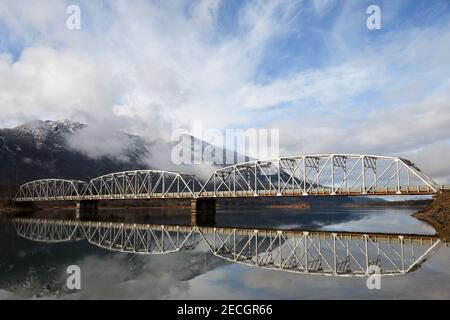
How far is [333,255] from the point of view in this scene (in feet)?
102

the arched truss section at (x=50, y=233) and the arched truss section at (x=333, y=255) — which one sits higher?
the arched truss section at (x=333, y=255)

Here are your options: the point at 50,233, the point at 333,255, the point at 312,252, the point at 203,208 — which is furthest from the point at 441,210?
Answer: the point at 50,233

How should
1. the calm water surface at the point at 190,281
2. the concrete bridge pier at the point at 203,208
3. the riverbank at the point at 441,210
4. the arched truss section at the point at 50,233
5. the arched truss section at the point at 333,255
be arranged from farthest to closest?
→ the concrete bridge pier at the point at 203,208, the riverbank at the point at 441,210, the arched truss section at the point at 50,233, the arched truss section at the point at 333,255, the calm water surface at the point at 190,281

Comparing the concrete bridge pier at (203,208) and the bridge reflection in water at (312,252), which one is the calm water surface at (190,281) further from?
the concrete bridge pier at (203,208)

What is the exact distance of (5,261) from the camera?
30.2m

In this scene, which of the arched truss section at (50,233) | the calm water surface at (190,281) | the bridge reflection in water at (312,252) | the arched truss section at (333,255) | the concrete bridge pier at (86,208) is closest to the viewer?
the calm water surface at (190,281)

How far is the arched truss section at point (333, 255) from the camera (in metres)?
24.9

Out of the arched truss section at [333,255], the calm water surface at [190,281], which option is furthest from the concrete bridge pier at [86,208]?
the calm water surface at [190,281]

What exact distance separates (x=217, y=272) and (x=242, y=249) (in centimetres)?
1219

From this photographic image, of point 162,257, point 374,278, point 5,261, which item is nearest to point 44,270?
point 5,261

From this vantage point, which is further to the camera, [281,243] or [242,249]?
[281,243]

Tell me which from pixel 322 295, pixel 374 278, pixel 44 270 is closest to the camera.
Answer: pixel 322 295

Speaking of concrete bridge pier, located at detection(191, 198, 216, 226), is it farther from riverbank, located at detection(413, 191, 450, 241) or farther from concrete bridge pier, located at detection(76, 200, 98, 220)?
riverbank, located at detection(413, 191, 450, 241)
